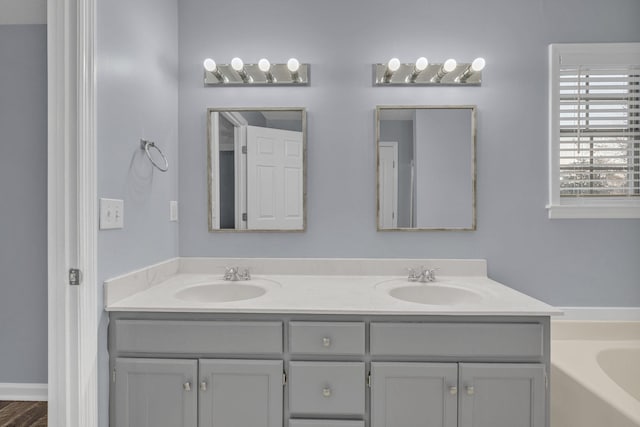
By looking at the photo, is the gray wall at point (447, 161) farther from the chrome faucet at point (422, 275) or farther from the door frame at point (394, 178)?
the chrome faucet at point (422, 275)

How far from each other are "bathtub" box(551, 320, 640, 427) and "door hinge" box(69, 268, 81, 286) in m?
1.97

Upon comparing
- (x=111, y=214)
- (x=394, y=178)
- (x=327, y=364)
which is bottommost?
(x=327, y=364)

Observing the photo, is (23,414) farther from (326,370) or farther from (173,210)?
(326,370)

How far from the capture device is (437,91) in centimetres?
195

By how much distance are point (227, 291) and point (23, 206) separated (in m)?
1.16

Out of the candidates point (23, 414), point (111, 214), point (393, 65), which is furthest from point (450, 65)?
point (23, 414)

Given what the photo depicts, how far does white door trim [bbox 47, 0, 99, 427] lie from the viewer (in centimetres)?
125

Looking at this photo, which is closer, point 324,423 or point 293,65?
point 324,423

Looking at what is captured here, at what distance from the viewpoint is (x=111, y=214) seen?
138 cm

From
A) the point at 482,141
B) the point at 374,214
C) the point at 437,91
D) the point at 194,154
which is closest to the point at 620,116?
the point at 482,141

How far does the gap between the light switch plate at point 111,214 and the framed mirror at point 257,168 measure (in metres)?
0.60

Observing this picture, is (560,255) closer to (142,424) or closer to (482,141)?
(482,141)

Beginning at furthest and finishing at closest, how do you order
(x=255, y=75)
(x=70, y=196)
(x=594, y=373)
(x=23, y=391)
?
(x=255, y=75) → (x=23, y=391) → (x=594, y=373) → (x=70, y=196)

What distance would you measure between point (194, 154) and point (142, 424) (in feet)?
4.32
